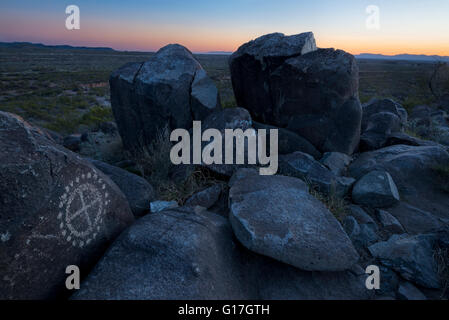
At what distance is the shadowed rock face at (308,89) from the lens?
15.3 ft

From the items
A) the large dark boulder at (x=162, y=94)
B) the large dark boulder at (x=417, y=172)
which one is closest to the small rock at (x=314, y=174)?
the large dark boulder at (x=417, y=172)

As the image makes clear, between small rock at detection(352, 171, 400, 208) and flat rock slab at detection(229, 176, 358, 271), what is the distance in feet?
3.69

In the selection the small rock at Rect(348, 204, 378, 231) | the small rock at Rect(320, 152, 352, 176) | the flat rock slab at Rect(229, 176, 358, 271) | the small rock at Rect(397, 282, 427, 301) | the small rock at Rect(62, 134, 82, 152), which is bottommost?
the small rock at Rect(397, 282, 427, 301)

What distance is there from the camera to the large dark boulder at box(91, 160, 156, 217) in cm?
315

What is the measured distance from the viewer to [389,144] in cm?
537

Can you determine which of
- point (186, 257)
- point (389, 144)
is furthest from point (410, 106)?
point (186, 257)

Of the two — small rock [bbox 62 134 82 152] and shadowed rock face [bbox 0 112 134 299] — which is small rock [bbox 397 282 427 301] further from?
small rock [bbox 62 134 82 152]

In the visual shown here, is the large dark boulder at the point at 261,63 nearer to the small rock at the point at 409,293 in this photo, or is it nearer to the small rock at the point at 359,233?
the small rock at the point at 359,233

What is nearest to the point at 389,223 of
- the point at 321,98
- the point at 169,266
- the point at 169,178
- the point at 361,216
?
the point at 361,216

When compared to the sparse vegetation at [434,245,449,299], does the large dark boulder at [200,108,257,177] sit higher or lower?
higher

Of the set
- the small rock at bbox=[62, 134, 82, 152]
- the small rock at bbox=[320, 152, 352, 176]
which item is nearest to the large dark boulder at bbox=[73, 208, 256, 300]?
the small rock at bbox=[320, 152, 352, 176]

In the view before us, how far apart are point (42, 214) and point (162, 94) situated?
3.66 meters

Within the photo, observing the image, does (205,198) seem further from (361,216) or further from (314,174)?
(361,216)

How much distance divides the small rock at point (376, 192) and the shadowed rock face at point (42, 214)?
3279 millimetres
